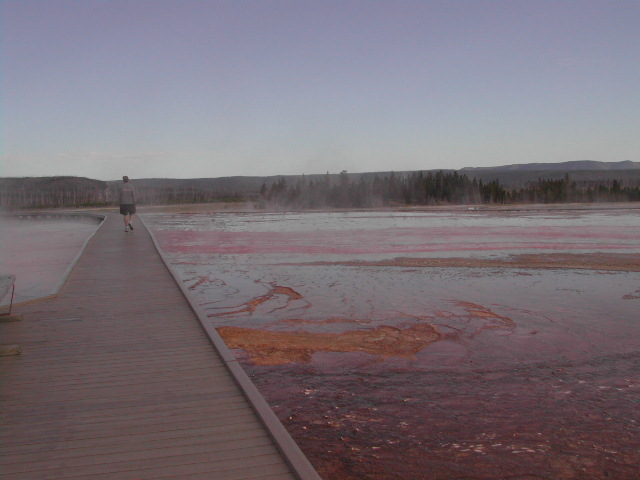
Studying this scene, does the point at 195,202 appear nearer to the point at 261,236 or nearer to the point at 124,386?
the point at 261,236

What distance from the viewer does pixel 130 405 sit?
3.66m

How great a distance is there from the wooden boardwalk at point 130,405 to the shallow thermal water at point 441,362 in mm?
670

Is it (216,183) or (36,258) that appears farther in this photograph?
(216,183)

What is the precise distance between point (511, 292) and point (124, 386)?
6.23 metres

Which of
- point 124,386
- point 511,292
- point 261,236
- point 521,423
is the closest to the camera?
point 124,386

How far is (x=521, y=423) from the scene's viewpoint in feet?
14.1

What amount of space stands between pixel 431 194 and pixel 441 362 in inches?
1517

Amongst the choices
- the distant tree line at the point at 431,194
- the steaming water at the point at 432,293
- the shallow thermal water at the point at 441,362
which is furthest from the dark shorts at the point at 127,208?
the distant tree line at the point at 431,194

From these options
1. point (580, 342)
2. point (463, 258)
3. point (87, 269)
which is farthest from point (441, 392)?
point (463, 258)

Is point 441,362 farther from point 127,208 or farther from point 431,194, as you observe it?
point 431,194

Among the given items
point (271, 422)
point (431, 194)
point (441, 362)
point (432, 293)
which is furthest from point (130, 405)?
point (431, 194)

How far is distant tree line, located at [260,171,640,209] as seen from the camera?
41.0 metres

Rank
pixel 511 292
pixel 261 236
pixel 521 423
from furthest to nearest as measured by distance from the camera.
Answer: pixel 261 236
pixel 511 292
pixel 521 423

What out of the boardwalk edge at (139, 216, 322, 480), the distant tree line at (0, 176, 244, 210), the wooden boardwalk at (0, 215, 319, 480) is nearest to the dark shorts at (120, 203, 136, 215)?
the wooden boardwalk at (0, 215, 319, 480)
